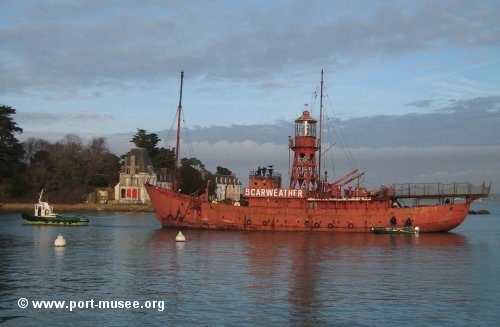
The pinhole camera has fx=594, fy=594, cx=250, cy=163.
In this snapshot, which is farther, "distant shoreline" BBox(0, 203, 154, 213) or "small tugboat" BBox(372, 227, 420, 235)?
"distant shoreline" BBox(0, 203, 154, 213)

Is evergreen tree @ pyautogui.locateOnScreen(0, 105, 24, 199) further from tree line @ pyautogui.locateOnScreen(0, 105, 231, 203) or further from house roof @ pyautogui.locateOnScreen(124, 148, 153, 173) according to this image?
house roof @ pyautogui.locateOnScreen(124, 148, 153, 173)

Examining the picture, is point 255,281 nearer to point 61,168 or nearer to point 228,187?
point 61,168

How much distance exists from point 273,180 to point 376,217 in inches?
442

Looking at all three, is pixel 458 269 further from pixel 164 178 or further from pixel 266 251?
pixel 164 178

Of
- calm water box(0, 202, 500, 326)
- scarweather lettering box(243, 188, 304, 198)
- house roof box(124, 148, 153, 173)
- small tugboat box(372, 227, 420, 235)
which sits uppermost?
house roof box(124, 148, 153, 173)

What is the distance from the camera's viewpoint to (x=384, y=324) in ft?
68.0

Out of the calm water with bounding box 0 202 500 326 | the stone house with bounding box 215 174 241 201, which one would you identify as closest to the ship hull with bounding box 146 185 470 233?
the calm water with bounding box 0 202 500 326

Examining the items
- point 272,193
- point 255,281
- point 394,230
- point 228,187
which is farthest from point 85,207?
point 255,281

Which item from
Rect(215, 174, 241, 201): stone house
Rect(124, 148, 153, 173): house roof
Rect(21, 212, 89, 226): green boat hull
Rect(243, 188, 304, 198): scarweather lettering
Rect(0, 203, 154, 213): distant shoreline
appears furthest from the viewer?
Rect(215, 174, 241, 201): stone house

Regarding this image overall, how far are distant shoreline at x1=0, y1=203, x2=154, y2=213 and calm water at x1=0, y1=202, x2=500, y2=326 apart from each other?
62.1 m

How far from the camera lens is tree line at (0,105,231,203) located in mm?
109938

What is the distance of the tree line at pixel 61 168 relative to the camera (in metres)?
110

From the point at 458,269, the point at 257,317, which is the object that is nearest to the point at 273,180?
the point at 458,269

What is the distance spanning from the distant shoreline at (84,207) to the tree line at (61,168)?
3753 mm
